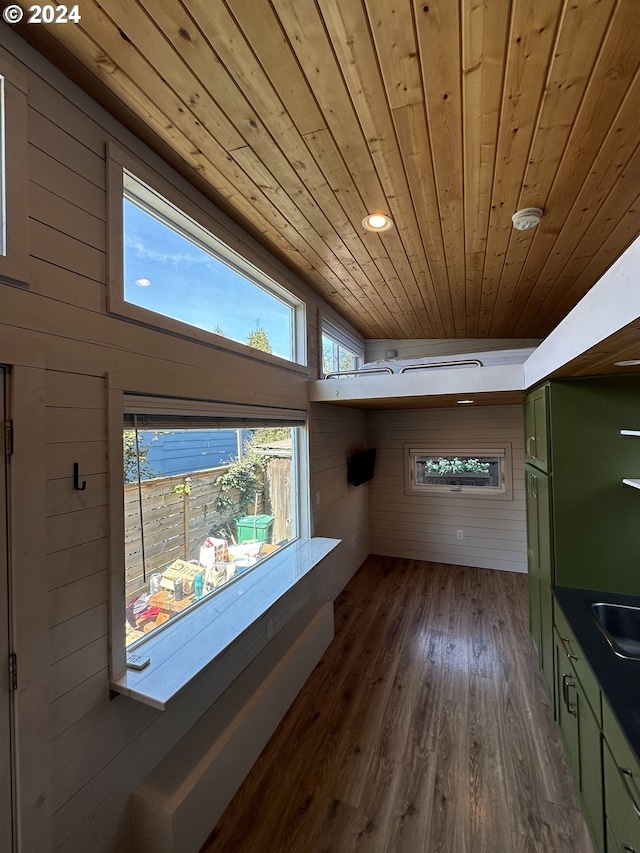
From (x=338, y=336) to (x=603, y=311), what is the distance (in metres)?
3.21

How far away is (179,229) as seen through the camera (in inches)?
74.8

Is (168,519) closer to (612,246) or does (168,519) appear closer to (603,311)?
(603,311)

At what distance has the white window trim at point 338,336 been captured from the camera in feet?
11.5

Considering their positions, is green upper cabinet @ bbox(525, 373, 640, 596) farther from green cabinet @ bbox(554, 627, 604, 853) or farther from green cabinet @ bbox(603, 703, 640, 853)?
green cabinet @ bbox(603, 703, 640, 853)

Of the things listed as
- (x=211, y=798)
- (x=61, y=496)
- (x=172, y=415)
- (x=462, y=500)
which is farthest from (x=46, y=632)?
(x=462, y=500)

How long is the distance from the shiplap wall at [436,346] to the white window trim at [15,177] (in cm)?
439

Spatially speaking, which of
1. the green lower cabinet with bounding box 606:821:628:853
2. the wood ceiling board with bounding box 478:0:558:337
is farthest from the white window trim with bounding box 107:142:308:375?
the green lower cabinet with bounding box 606:821:628:853

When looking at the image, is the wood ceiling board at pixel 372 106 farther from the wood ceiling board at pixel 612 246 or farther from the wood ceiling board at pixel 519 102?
the wood ceiling board at pixel 612 246

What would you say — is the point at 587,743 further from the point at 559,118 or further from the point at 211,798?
the point at 559,118

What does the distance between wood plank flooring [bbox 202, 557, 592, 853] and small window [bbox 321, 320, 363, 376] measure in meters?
2.53

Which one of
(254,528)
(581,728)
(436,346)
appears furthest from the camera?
(436,346)

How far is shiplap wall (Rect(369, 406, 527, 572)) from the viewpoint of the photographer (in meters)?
4.48

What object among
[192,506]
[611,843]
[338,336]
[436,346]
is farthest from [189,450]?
[436,346]

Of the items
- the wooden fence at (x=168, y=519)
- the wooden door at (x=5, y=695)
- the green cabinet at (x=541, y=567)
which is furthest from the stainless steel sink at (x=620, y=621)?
the wooden door at (x=5, y=695)
